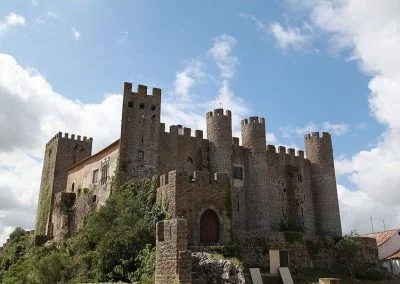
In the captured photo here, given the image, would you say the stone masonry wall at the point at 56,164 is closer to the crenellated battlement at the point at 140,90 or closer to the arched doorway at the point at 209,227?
the crenellated battlement at the point at 140,90

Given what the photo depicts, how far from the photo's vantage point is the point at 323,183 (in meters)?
48.8

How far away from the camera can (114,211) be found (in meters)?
31.8

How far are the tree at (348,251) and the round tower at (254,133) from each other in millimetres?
12008

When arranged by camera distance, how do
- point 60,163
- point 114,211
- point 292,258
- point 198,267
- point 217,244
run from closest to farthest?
point 198,267 → point 217,244 → point 114,211 → point 292,258 → point 60,163

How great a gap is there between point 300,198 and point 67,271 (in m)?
26.6

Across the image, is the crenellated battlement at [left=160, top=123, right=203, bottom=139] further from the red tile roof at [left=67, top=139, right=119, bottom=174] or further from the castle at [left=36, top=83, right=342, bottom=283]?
the red tile roof at [left=67, top=139, right=119, bottom=174]

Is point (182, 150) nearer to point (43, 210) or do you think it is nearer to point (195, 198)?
point (195, 198)

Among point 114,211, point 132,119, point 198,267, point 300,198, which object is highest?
point 132,119

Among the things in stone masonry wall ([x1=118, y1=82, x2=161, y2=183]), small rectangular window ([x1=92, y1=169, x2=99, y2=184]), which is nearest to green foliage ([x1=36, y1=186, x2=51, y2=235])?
small rectangular window ([x1=92, y1=169, x2=99, y2=184])

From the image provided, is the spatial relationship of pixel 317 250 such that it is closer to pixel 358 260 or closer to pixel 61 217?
pixel 358 260

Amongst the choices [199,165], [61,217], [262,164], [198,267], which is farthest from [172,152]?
[198,267]

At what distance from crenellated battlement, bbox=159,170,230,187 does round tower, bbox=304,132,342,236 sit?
21.5 metres

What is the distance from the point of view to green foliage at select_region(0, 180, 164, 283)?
26609mm

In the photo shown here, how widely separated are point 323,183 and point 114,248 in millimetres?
28223
